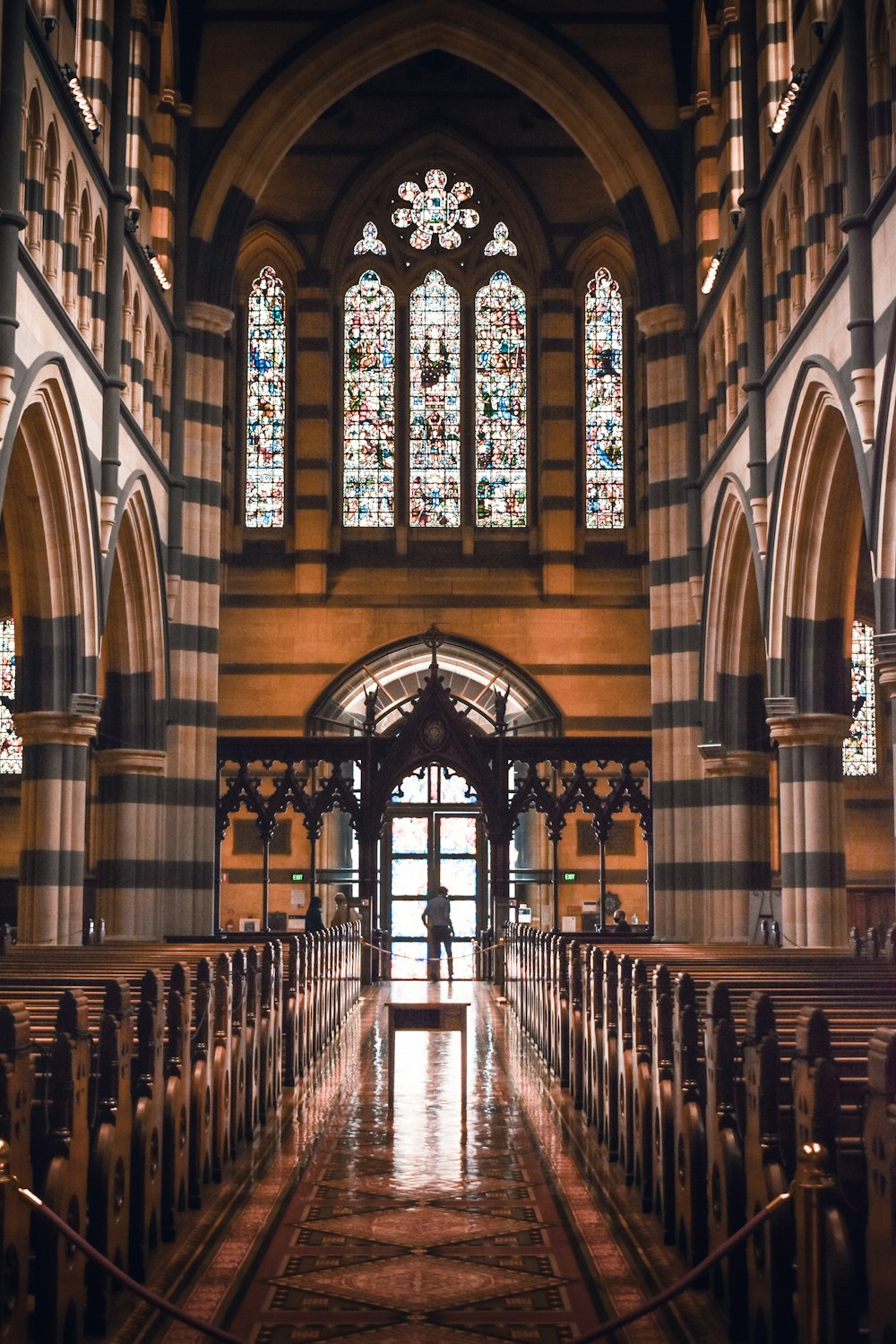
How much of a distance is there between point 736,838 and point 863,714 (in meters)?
7.94

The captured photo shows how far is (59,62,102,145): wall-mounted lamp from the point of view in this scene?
13.7 meters

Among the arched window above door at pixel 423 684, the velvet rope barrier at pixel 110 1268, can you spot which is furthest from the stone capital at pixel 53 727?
the velvet rope barrier at pixel 110 1268

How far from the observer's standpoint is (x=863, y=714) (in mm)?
25906

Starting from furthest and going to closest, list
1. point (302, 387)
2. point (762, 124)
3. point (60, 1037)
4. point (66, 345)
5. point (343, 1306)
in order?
point (302, 387) < point (762, 124) < point (66, 345) < point (343, 1306) < point (60, 1037)

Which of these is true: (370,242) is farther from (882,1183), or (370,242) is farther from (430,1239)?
(882,1183)

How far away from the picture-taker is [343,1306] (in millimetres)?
5133

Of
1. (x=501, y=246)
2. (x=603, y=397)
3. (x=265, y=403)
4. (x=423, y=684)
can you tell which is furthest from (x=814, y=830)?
(x=501, y=246)

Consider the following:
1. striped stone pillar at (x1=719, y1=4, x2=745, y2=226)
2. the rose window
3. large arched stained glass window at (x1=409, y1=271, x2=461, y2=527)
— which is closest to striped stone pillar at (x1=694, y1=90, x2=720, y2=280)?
striped stone pillar at (x1=719, y1=4, x2=745, y2=226)

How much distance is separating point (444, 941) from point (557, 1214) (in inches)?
671

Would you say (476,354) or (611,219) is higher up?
(611,219)

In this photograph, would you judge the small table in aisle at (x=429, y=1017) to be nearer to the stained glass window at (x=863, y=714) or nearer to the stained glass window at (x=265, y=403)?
the stained glass window at (x=863, y=714)

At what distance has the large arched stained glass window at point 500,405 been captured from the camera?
2666 centimetres

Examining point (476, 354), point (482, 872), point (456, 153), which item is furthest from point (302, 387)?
point (482, 872)

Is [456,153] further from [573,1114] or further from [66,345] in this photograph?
[573,1114]
